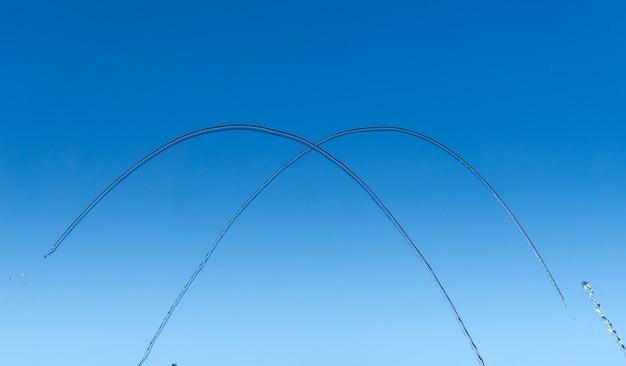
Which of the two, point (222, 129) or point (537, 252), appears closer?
point (222, 129)

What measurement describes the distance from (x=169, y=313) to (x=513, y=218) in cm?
1981

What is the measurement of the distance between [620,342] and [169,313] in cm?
2346

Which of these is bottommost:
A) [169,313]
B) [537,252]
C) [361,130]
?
[169,313]

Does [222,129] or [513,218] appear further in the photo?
[513,218]

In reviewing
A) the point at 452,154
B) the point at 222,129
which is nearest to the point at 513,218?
the point at 452,154

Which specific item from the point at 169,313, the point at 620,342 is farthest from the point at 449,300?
the point at 169,313

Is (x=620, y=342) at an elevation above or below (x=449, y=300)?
below

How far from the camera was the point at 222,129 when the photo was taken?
30.5 metres

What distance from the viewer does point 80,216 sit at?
31.2 m

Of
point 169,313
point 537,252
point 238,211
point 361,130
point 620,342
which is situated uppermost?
point 361,130

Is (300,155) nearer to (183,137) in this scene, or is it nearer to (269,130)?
(269,130)

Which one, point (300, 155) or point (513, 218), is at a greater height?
point (300, 155)

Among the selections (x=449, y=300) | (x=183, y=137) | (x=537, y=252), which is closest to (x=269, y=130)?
(x=183, y=137)

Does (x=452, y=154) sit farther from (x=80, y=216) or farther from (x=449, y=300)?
(x=80, y=216)
